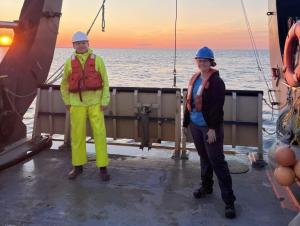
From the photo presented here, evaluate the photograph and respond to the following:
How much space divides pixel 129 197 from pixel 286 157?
5.56 feet

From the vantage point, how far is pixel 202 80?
385 cm

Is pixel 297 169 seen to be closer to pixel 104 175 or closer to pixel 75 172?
pixel 104 175

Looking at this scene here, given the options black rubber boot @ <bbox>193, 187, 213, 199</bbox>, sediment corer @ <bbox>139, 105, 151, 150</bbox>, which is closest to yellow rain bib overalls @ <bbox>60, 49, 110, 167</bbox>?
sediment corer @ <bbox>139, 105, 151, 150</bbox>

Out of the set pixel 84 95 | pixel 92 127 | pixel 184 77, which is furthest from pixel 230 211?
pixel 184 77

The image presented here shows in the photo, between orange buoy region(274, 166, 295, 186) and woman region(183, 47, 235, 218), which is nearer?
woman region(183, 47, 235, 218)

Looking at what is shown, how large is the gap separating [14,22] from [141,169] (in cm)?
294

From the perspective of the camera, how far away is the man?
4.70 m

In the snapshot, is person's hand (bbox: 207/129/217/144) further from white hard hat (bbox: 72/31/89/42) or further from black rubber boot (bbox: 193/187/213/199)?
white hard hat (bbox: 72/31/89/42)

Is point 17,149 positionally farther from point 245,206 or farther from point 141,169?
point 245,206

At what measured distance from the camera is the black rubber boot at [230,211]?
3.80m

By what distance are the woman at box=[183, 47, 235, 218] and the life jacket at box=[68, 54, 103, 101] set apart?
1.30m

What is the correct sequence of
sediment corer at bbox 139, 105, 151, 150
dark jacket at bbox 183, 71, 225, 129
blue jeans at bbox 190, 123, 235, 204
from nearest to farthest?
dark jacket at bbox 183, 71, 225, 129
blue jeans at bbox 190, 123, 235, 204
sediment corer at bbox 139, 105, 151, 150

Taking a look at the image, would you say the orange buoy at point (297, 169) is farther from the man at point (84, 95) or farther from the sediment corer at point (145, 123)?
the sediment corer at point (145, 123)

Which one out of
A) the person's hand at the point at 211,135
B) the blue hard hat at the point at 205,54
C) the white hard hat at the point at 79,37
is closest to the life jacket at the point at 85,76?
the white hard hat at the point at 79,37
